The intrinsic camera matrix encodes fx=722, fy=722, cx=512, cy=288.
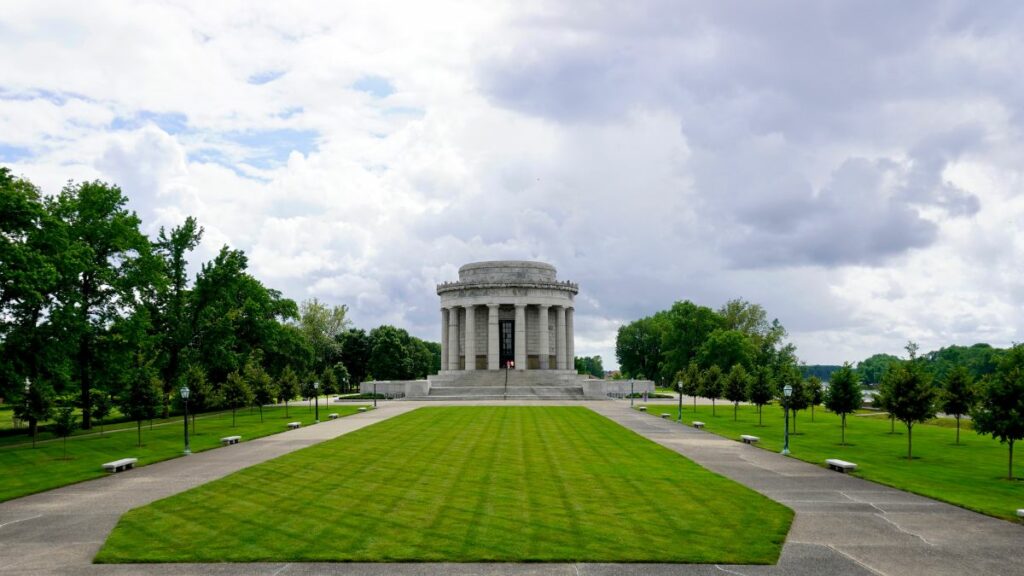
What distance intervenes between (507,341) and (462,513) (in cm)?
8480

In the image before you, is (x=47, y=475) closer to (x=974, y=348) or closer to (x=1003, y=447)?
(x=1003, y=447)

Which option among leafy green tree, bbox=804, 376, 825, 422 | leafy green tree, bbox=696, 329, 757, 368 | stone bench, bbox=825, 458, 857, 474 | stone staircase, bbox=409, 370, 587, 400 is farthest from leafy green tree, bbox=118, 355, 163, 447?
leafy green tree, bbox=696, 329, 757, 368

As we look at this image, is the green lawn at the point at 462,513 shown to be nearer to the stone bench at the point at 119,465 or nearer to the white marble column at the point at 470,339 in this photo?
the stone bench at the point at 119,465

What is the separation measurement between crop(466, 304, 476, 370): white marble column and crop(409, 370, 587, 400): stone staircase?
3111 millimetres

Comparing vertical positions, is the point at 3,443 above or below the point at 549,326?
below

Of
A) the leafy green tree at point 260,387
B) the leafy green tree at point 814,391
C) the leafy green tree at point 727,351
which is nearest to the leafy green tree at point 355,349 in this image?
the leafy green tree at point 727,351

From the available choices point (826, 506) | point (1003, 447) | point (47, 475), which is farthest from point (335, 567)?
point (1003, 447)

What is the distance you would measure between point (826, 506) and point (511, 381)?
2726 inches

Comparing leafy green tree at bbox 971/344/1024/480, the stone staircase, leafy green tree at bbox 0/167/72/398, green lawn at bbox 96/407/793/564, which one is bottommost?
the stone staircase

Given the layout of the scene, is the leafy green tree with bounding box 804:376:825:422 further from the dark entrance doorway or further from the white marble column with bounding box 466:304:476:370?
the dark entrance doorway

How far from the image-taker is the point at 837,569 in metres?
14.6

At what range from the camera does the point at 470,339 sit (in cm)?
9925

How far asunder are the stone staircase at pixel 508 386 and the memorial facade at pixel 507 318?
4.22 meters

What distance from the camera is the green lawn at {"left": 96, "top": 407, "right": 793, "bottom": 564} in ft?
51.5
